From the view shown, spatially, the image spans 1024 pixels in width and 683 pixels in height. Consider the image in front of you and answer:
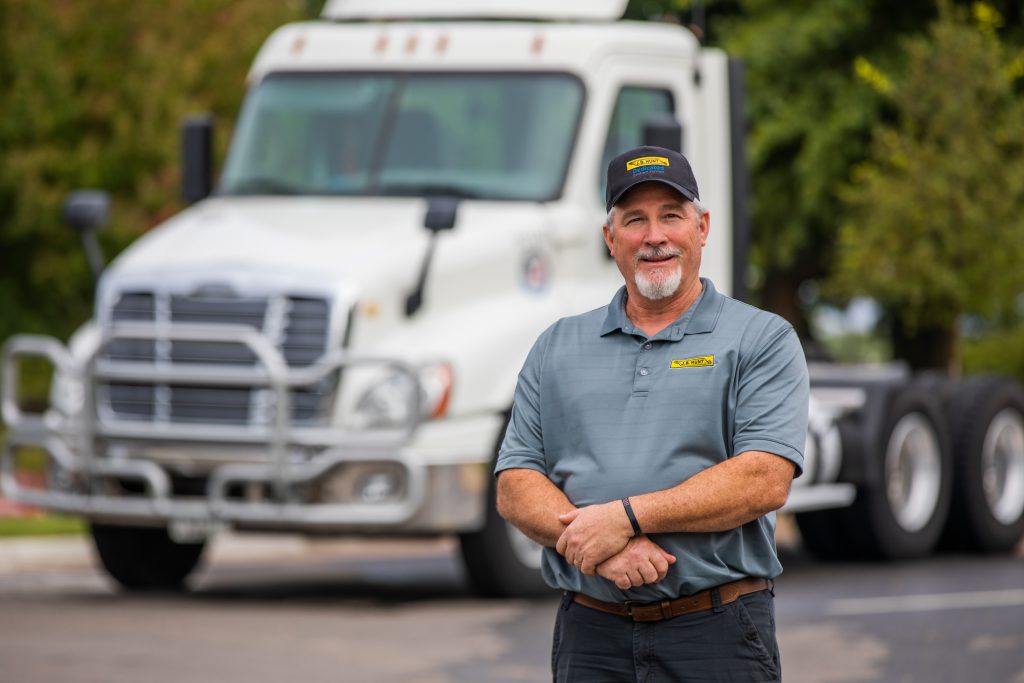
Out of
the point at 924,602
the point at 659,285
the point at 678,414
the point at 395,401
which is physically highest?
the point at 659,285

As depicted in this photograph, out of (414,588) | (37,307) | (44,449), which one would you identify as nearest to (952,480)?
(414,588)

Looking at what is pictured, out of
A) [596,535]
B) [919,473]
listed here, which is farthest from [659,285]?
[919,473]

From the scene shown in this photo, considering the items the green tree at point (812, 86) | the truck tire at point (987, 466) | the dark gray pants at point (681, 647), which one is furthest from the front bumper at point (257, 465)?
the green tree at point (812, 86)

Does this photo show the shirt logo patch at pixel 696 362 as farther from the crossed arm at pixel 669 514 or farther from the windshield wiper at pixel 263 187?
the windshield wiper at pixel 263 187

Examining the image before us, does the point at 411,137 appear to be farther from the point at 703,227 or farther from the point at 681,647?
the point at 681,647

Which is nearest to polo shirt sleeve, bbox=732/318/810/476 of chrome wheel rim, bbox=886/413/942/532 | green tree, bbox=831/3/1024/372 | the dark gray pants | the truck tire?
the dark gray pants

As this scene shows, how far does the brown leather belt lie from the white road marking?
6966mm

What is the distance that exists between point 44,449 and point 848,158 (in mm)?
15007

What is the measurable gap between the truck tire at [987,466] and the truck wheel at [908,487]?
0.56ft

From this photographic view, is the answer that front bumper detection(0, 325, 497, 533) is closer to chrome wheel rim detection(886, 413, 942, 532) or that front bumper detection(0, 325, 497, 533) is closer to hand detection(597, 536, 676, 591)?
chrome wheel rim detection(886, 413, 942, 532)

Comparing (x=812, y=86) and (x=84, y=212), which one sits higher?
(x=812, y=86)

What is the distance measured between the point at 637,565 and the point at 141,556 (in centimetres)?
863

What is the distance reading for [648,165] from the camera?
482cm

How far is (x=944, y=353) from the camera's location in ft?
85.0
